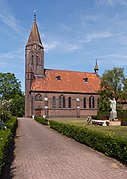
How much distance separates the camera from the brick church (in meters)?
56.8

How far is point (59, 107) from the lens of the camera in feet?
191

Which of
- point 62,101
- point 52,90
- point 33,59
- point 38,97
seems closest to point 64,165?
point 38,97

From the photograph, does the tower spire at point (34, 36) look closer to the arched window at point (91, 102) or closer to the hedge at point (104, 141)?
the arched window at point (91, 102)

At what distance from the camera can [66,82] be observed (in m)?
61.8

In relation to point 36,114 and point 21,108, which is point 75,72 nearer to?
point 36,114

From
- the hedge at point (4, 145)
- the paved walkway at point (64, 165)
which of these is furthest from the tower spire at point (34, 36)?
the paved walkway at point (64, 165)

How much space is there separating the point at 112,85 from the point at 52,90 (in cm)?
1757

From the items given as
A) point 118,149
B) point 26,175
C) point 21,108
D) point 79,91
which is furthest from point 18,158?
point 21,108

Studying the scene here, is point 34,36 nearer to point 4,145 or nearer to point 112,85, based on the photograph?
point 112,85

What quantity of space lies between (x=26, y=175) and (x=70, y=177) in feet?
5.18

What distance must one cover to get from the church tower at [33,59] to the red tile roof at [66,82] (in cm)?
185

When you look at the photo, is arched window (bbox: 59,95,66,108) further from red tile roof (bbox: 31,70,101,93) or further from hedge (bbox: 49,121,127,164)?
hedge (bbox: 49,121,127,164)

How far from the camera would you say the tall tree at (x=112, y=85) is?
45.1m

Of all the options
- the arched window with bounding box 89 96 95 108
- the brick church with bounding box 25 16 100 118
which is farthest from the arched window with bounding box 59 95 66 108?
the arched window with bounding box 89 96 95 108
